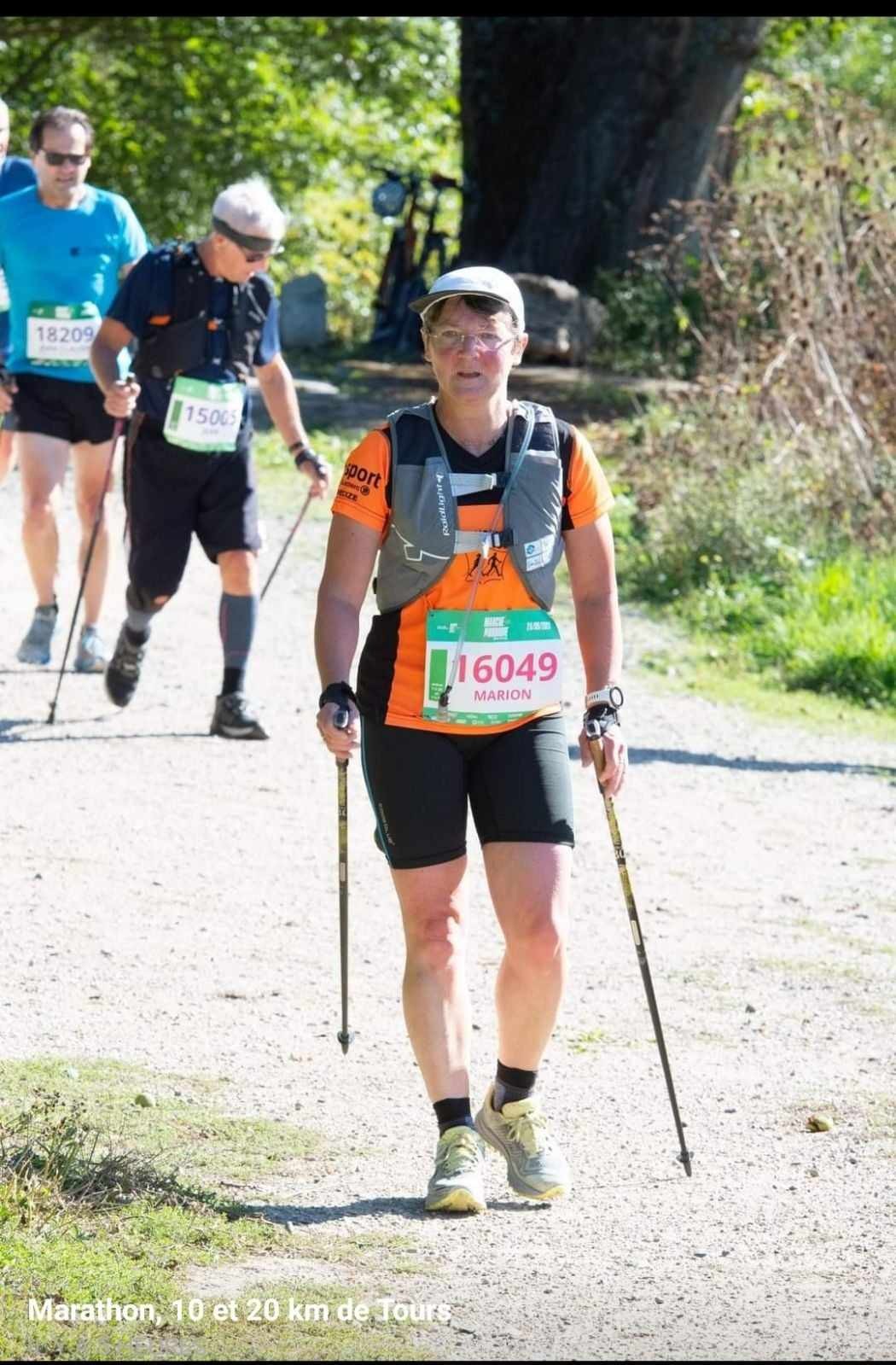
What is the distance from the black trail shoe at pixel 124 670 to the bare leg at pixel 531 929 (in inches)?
184

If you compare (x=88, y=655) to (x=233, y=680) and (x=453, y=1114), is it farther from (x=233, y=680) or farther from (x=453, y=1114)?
(x=453, y=1114)

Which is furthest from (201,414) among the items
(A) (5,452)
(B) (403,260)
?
(B) (403,260)

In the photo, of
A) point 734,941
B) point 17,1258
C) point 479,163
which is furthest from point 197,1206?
point 479,163

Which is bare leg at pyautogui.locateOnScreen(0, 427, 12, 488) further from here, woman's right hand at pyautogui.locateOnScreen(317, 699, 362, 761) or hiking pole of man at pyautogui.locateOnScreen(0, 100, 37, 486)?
woman's right hand at pyautogui.locateOnScreen(317, 699, 362, 761)

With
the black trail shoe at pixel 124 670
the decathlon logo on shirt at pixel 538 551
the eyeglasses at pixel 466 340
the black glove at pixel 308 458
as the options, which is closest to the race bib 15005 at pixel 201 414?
the black glove at pixel 308 458

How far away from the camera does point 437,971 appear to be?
16.3 feet

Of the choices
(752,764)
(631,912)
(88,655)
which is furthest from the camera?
(88,655)

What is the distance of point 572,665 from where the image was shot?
37.5 ft

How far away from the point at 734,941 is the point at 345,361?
51.0 feet

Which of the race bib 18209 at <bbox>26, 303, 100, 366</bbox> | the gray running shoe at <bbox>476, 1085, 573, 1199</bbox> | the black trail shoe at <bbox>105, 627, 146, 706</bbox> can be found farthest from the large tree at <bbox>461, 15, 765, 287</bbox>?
the gray running shoe at <bbox>476, 1085, 573, 1199</bbox>

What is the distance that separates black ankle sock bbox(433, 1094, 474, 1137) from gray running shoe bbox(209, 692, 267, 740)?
14.6 ft

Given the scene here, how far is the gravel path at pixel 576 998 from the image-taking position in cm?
453

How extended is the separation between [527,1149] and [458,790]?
833 mm

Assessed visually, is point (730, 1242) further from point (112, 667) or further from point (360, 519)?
point (112, 667)
